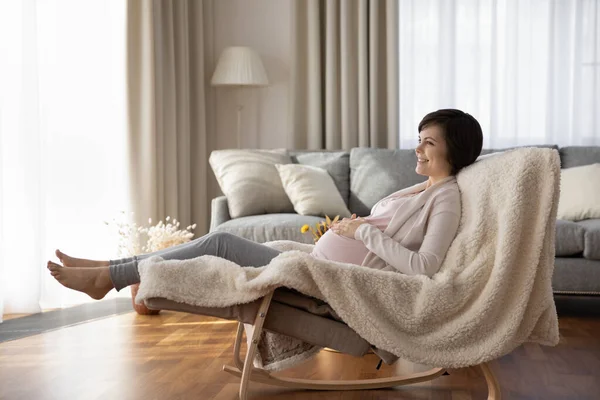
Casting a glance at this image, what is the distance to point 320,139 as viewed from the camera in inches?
212

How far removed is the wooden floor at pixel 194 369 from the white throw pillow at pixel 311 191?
36.4 inches

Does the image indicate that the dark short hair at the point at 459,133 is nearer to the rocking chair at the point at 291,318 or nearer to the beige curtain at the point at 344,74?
the rocking chair at the point at 291,318

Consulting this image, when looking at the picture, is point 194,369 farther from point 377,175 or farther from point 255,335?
point 377,175

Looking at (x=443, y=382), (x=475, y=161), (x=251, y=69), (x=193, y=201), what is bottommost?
(x=443, y=382)

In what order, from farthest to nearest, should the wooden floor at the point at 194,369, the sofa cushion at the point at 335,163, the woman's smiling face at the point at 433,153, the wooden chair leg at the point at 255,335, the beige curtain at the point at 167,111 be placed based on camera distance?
the beige curtain at the point at 167,111, the sofa cushion at the point at 335,163, the wooden floor at the point at 194,369, the woman's smiling face at the point at 433,153, the wooden chair leg at the point at 255,335

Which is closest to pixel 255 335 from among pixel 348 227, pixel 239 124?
pixel 348 227

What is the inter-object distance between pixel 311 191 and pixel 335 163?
0.45 meters

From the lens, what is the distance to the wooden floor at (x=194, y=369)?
8.43 ft

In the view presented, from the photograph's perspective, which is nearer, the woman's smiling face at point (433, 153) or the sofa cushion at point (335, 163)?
the woman's smiling face at point (433, 153)

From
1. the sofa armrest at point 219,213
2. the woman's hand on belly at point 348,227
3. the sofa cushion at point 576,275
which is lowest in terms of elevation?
the sofa cushion at point 576,275

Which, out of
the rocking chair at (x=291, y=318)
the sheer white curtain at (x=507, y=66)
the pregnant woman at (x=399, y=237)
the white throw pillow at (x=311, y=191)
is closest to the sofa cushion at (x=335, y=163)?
the white throw pillow at (x=311, y=191)

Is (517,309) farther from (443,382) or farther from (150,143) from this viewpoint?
(150,143)

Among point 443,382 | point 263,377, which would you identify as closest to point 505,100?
point 443,382

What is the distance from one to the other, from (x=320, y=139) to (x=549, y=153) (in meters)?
3.30
